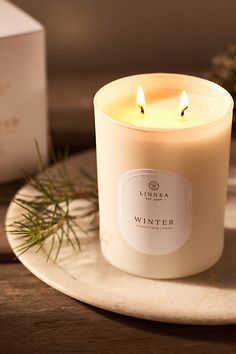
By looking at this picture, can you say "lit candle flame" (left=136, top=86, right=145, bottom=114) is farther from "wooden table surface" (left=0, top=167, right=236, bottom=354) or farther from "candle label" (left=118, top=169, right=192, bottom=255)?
"wooden table surface" (left=0, top=167, right=236, bottom=354)

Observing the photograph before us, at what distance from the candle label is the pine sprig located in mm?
83

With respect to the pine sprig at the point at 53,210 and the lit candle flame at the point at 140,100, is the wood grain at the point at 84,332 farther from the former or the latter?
the lit candle flame at the point at 140,100

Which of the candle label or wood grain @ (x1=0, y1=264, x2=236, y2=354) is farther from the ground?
the candle label

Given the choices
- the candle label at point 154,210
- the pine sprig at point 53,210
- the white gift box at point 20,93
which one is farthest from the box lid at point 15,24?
the candle label at point 154,210

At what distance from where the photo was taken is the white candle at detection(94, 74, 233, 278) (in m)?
0.64

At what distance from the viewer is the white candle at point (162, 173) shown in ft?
2.08

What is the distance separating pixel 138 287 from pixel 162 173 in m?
0.10

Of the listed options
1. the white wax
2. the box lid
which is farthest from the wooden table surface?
the box lid

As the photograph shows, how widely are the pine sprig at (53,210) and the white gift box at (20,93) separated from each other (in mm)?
22

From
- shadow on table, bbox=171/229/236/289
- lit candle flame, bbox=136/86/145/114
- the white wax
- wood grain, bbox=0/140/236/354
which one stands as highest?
lit candle flame, bbox=136/86/145/114

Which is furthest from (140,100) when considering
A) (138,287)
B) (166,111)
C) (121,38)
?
(121,38)

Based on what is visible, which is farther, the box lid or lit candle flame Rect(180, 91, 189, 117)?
the box lid

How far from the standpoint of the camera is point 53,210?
0.78 m

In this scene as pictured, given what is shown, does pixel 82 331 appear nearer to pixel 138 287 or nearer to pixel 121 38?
pixel 138 287
